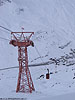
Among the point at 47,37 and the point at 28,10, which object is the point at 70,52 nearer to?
the point at 47,37

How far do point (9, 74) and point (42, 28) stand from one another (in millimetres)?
18523

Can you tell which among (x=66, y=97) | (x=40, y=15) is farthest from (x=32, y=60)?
(x=66, y=97)

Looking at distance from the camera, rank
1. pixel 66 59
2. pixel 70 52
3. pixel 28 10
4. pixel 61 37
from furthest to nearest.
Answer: pixel 28 10
pixel 61 37
pixel 70 52
pixel 66 59

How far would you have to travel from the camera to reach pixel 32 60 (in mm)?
44938

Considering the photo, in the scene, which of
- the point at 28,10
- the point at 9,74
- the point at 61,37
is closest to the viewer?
the point at 9,74

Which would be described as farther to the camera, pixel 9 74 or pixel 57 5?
pixel 57 5

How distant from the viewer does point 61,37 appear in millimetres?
50781

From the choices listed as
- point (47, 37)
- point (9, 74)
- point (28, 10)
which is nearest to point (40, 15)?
point (28, 10)

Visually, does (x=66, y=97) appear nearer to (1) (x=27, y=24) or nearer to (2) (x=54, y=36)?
(2) (x=54, y=36)

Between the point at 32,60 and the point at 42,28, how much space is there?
11.0 m

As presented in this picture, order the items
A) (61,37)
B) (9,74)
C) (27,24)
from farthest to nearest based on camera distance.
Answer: (27,24) < (61,37) < (9,74)

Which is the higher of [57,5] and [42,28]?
[57,5]

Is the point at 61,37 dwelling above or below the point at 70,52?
above

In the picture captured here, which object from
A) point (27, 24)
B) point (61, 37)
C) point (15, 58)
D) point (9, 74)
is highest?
point (27, 24)
